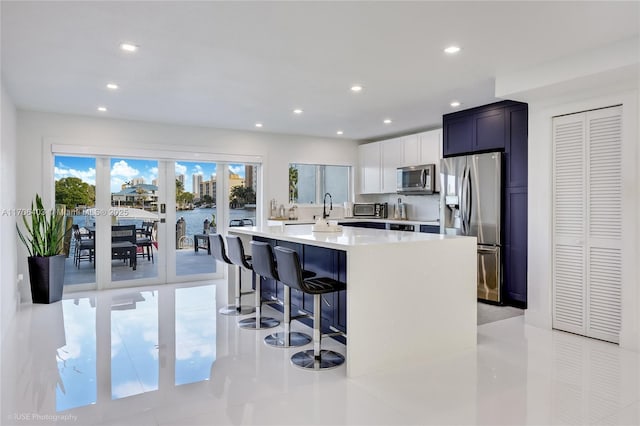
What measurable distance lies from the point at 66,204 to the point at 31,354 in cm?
295

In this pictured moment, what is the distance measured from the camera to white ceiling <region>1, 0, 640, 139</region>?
2.68 metres

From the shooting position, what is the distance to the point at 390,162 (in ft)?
23.4

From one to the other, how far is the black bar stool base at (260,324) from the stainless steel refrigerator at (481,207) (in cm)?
259

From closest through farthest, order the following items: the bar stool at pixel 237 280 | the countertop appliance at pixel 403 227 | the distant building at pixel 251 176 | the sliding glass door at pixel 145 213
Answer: the bar stool at pixel 237 280, the sliding glass door at pixel 145 213, the countertop appliance at pixel 403 227, the distant building at pixel 251 176

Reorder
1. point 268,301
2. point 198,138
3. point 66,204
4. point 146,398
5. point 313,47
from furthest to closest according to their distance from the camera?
point 198,138
point 66,204
point 268,301
point 313,47
point 146,398

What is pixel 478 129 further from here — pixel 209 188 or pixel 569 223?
pixel 209 188

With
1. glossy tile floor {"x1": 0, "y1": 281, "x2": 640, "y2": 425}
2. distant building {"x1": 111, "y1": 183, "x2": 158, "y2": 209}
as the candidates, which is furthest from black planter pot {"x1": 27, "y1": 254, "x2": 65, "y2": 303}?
distant building {"x1": 111, "y1": 183, "x2": 158, "y2": 209}

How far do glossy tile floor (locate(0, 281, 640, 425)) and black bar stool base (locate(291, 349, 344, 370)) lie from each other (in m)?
0.09

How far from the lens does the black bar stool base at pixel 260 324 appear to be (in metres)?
4.11

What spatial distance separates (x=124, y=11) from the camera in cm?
268

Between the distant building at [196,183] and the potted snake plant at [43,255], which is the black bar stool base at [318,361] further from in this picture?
the distant building at [196,183]

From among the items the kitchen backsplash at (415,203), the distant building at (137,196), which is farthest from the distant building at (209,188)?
the kitchen backsplash at (415,203)

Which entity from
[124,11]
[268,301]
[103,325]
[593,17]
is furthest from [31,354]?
Answer: [593,17]

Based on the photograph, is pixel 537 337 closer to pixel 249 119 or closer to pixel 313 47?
pixel 313 47
